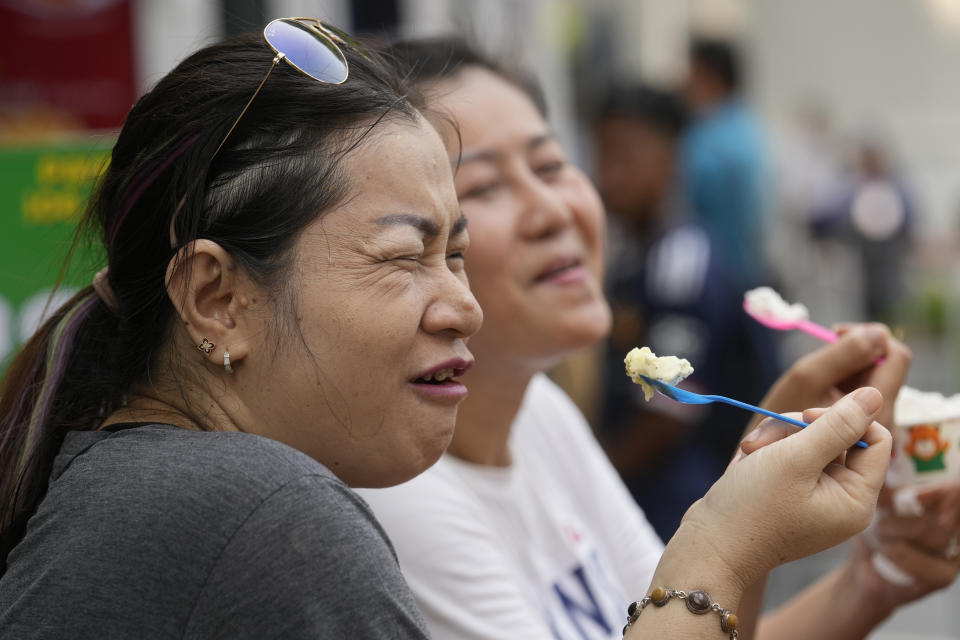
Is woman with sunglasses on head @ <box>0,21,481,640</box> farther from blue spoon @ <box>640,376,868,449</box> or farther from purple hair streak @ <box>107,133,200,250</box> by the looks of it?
blue spoon @ <box>640,376,868,449</box>

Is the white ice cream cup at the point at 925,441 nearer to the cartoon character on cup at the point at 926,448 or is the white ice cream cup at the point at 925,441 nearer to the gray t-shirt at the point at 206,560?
the cartoon character on cup at the point at 926,448

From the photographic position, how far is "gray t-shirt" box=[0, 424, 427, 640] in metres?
1.07

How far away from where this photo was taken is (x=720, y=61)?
660 centimetres

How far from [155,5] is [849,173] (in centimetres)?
1264

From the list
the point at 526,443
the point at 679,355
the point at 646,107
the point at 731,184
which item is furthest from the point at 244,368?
the point at 731,184

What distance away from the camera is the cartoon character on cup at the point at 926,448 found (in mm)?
1714

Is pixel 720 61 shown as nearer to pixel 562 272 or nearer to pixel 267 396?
pixel 562 272

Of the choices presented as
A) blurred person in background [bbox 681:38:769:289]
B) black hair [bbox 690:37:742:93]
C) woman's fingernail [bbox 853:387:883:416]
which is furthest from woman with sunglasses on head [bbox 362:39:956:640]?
black hair [bbox 690:37:742:93]

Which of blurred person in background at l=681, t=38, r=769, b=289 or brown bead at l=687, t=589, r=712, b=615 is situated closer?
brown bead at l=687, t=589, r=712, b=615

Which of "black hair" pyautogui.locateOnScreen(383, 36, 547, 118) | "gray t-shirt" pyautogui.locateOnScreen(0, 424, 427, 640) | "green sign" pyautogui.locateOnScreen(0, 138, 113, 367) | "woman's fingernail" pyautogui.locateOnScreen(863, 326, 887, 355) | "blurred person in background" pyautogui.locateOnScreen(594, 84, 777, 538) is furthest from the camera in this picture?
"blurred person in background" pyautogui.locateOnScreen(594, 84, 777, 538)

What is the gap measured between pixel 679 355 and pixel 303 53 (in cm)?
268

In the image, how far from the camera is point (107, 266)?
55.5 inches

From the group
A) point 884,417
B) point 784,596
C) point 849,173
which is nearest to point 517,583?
point 884,417

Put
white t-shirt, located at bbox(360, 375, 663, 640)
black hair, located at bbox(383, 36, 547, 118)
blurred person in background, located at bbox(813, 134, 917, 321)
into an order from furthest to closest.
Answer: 1. blurred person in background, located at bbox(813, 134, 917, 321)
2. black hair, located at bbox(383, 36, 547, 118)
3. white t-shirt, located at bbox(360, 375, 663, 640)
